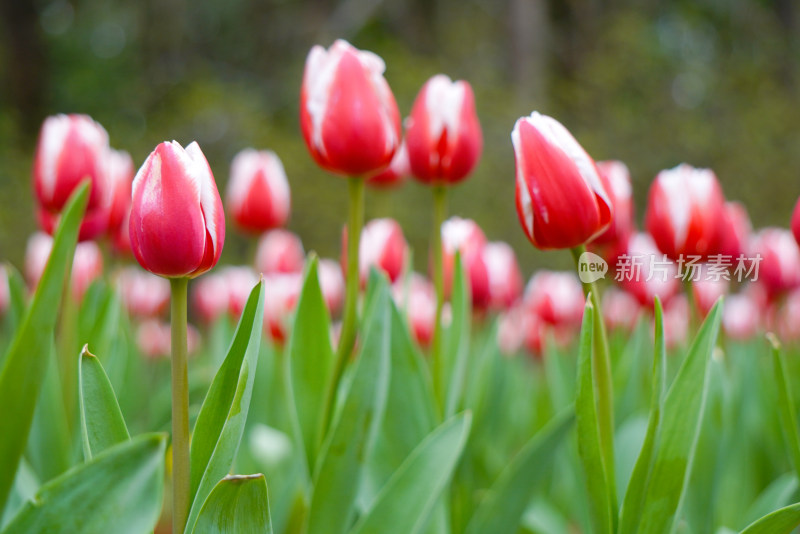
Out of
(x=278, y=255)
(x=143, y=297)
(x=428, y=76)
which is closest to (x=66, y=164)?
(x=278, y=255)

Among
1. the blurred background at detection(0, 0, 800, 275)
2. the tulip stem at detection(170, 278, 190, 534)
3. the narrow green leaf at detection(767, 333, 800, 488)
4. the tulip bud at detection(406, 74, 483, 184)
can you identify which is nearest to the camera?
the tulip stem at detection(170, 278, 190, 534)

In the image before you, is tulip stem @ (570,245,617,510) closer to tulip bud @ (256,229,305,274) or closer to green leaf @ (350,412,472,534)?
green leaf @ (350,412,472,534)

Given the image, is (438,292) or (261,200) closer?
(438,292)

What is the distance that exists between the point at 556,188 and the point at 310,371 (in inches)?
15.9

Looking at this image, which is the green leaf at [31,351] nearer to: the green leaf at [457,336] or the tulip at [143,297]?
the green leaf at [457,336]

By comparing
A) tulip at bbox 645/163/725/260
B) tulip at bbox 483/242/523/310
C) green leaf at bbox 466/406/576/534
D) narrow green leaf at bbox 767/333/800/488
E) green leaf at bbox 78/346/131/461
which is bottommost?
green leaf at bbox 466/406/576/534

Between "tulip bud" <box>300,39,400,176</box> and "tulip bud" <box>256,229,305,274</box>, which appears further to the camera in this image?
"tulip bud" <box>256,229,305,274</box>

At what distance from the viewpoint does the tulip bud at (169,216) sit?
0.61m

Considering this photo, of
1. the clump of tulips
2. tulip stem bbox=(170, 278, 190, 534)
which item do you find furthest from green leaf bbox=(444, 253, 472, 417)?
tulip stem bbox=(170, 278, 190, 534)

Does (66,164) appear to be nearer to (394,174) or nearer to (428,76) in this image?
(394,174)

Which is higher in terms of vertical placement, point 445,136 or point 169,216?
point 445,136

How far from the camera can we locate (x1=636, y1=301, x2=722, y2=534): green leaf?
74 centimetres

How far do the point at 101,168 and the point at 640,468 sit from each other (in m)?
0.82

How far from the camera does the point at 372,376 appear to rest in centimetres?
84
